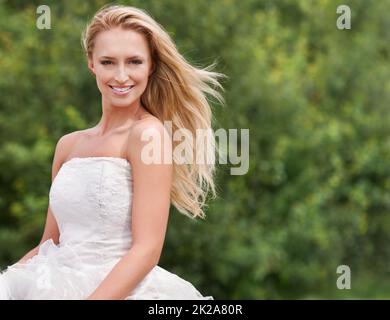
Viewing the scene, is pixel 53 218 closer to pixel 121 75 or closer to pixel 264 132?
pixel 121 75

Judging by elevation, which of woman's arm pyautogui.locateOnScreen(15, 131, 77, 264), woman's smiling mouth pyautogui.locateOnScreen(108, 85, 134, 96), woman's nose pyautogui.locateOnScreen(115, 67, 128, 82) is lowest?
woman's arm pyautogui.locateOnScreen(15, 131, 77, 264)

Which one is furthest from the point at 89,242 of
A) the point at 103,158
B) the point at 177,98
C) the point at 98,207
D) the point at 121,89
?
the point at 177,98

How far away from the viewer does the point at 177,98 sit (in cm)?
250

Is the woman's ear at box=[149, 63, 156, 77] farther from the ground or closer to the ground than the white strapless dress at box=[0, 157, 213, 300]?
farther from the ground

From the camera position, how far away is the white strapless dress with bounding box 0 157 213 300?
7.30ft

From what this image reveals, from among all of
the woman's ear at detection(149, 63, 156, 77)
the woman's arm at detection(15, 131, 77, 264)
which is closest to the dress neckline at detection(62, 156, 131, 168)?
the woman's arm at detection(15, 131, 77, 264)

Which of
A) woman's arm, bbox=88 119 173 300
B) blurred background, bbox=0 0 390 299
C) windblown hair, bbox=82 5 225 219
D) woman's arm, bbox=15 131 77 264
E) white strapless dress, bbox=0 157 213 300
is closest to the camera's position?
woman's arm, bbox=88 119 173 300

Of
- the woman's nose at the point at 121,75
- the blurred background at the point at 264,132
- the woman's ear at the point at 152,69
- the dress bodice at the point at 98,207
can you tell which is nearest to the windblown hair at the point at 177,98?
the woman's ear at the point at 152,69

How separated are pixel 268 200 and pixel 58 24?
10.8ft

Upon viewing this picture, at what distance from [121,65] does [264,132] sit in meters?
7.88

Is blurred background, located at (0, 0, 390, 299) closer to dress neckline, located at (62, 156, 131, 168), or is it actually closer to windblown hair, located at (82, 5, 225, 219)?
windblown hair, located at (82, 5, 225, 219)

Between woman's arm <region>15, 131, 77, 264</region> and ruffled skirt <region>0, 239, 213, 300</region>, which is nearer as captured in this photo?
ruffled skirt <region>0, 239, 213, 300</region>

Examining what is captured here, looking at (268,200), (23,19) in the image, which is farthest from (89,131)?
(268,200)

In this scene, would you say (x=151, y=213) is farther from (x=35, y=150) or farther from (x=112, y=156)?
(x=35, y=150)
